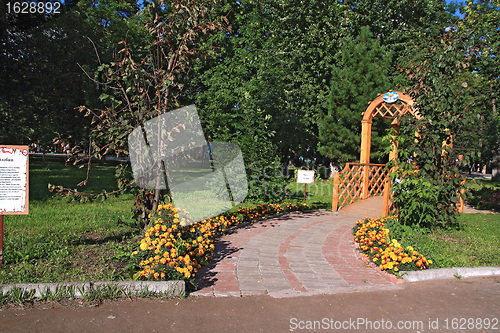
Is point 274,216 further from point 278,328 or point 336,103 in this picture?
point 336,103

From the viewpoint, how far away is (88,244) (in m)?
5.45

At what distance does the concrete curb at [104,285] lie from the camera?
3.51 meters

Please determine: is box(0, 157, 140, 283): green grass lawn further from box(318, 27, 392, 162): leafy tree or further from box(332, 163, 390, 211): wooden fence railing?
box(318, 27, 392, 162): leafy tree

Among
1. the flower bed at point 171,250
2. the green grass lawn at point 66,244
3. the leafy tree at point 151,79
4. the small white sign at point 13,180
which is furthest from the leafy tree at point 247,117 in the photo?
the small white sign at point 13,180

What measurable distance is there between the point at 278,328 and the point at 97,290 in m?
1.86

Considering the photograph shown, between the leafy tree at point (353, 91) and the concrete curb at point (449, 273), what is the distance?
38.5 feet

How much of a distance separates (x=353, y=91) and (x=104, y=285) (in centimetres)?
1534

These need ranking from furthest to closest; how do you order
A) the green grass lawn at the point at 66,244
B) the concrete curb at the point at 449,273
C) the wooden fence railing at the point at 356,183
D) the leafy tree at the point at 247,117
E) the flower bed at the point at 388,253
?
the wooden fence railing at the point at 356,183, the leafy tree at the point at 247,117, the flower bed at the point at 388,253, the concrete curb at the point at 449,273, the green grass lawn at the point at 66,244

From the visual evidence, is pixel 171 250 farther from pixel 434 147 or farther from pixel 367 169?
pixel 367 169

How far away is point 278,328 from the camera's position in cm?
314

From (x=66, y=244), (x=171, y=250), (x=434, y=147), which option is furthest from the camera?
(x=434, y=147)

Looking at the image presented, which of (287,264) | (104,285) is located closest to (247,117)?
(287,264)

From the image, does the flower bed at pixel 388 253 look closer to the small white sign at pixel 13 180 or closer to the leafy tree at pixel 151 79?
the leafy tree at pixel 151 79

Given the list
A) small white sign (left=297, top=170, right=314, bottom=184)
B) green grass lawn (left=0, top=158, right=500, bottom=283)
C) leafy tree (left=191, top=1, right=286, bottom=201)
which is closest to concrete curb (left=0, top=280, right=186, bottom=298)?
green grass lawn (left=0, top=158, right=500, bottom=283)
